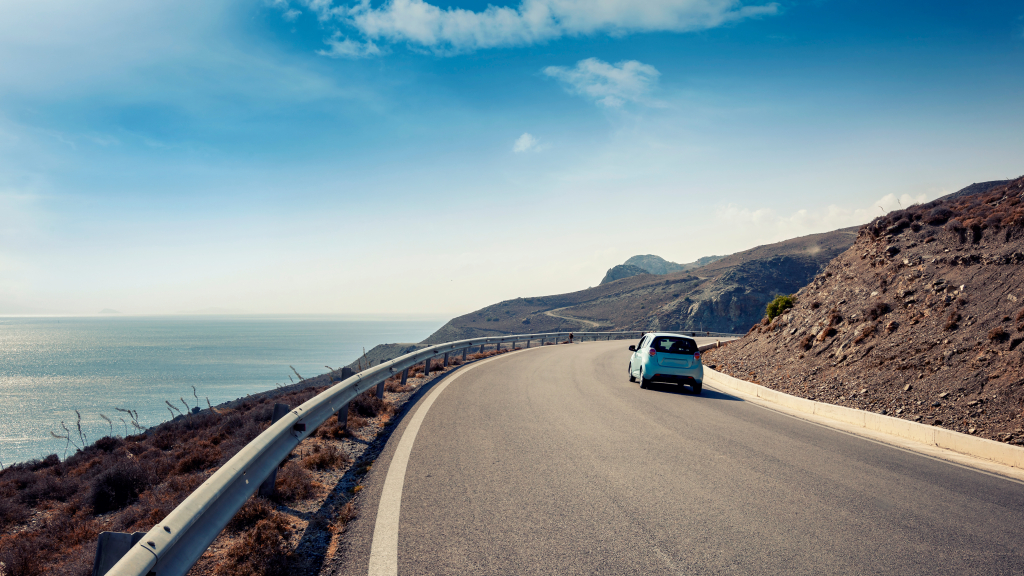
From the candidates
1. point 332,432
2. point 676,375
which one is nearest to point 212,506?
Answer: point 332,432

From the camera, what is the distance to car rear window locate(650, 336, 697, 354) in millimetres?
14281

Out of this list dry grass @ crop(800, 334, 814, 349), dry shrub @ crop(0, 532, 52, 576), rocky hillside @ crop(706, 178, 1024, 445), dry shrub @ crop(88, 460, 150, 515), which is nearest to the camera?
dry shrub @ crop(0, 532, 52, 576)

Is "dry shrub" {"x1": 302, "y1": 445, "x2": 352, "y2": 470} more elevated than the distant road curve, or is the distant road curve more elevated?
"dry shrub" {"x1": 302, "y1": 445, "x2": 352, "y2": 470}

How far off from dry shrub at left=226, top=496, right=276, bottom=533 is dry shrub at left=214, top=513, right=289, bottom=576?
15cm

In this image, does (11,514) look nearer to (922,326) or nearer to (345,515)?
(345,515)

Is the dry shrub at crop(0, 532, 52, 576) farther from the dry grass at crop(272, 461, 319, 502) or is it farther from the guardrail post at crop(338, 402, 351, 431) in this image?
the guardrail post at crop(338, 402, 351, 431)

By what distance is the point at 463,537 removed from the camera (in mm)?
4098

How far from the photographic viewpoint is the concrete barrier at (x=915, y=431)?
7246mm

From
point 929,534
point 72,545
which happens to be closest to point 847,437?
point 929,534

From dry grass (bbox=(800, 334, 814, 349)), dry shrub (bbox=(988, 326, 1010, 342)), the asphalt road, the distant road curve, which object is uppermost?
dry shrub (bbox=(988, 326, 1010, 342))

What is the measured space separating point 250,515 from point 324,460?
6.10 feet

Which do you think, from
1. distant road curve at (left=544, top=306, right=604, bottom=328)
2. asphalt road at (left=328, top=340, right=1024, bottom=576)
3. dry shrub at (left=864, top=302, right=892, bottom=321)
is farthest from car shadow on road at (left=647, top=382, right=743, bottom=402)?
distant road curve at (left=544, top=306, right=604, bottom=328)

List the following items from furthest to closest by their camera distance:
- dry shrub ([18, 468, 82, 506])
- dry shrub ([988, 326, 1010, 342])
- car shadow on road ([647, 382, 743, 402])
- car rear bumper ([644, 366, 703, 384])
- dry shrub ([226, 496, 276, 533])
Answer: car rear bumper ([644, 366, 703, 384]) → car shadow on road ([647, 382, 743, 402]) → dry shrub ([988, 326, 1010, 342]) → dry shrub ([18, 468, 82, 506]) → dry shrub ([226, 496, 276, 533])

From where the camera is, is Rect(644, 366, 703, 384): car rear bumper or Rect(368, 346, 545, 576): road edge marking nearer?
Rect(368, 346, 545, 576): road edge marking
